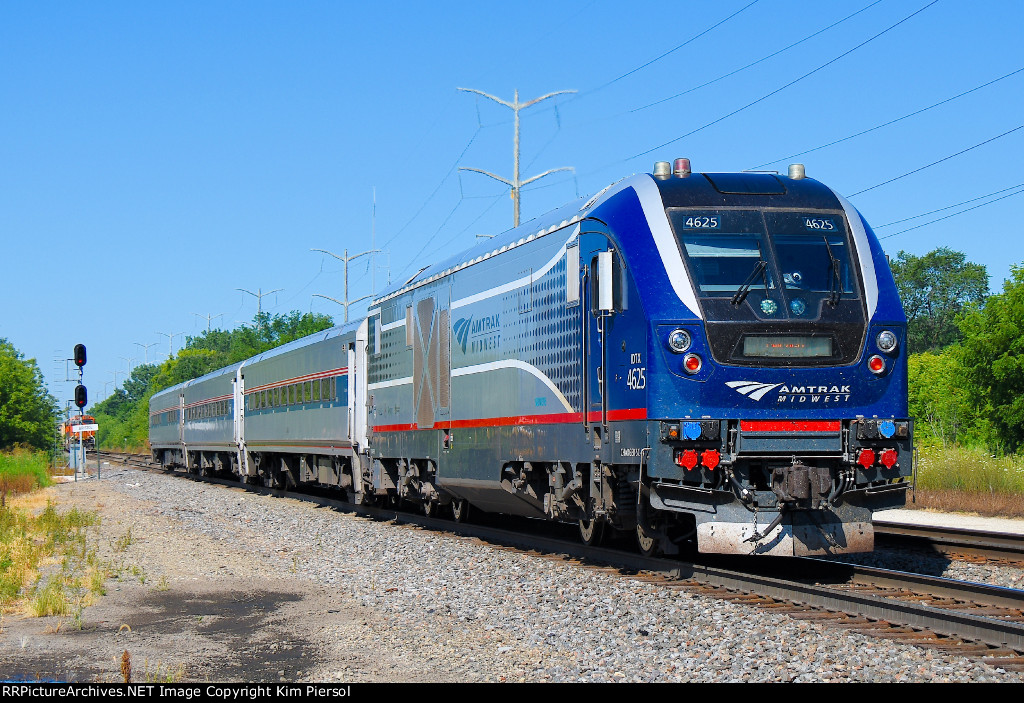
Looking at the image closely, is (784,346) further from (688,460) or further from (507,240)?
(507,240)

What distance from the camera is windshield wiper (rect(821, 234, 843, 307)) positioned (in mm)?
10320

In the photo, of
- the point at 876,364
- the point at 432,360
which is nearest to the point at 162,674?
the point at 876,364

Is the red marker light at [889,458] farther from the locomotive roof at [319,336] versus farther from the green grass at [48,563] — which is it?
the locomotive roof at [319,336]

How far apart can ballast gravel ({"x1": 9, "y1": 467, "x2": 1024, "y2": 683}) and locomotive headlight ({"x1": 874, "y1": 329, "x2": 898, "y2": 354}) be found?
261cm

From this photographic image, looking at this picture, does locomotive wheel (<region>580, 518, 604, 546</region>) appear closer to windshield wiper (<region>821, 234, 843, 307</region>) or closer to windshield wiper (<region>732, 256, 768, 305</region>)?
windshield wiper (<region>732, 256, 768, 305</region>)

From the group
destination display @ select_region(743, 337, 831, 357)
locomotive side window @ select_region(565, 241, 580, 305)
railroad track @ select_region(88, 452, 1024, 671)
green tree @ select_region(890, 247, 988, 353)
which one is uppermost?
green tree @ select_region(890, 247, 988, 353)

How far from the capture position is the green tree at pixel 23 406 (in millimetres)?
64312

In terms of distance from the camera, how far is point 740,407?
10.0 meters

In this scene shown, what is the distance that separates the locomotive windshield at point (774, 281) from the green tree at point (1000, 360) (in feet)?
84.7

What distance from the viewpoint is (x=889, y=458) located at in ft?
33.4

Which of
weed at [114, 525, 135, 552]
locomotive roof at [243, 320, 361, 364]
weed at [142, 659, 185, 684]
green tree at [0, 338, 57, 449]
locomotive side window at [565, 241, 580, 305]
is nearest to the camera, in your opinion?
weed at [142, 659, 185, 684]

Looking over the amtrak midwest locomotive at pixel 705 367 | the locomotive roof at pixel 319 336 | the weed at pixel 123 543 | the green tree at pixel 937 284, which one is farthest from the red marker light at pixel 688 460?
the green tree at pixel 937 284

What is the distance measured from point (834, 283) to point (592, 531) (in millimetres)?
4320

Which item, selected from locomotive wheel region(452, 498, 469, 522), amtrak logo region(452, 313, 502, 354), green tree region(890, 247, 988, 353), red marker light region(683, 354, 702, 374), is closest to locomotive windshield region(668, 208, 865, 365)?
red marker light region(683, 354, 702, 374)
